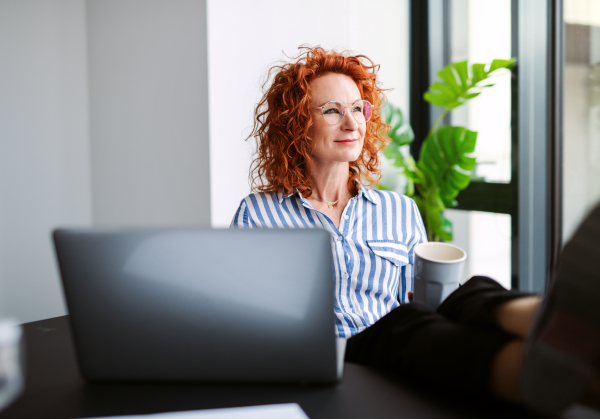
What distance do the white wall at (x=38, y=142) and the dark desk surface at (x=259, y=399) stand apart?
2.03 meters

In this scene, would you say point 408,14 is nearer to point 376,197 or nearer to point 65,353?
point 376,197

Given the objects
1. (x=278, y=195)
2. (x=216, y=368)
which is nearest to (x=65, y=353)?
(x=216, y=368)

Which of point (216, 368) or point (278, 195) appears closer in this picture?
point (216, 368)

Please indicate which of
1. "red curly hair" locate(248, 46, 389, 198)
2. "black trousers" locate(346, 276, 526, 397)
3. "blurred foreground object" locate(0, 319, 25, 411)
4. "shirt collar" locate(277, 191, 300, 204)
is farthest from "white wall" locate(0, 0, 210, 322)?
"blurred foreground object" locate(0, 319, 25, 411)

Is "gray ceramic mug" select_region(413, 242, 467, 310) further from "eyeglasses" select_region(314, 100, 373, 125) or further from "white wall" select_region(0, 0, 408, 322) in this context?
"white wall" select_region(0, 0, 408, 322)

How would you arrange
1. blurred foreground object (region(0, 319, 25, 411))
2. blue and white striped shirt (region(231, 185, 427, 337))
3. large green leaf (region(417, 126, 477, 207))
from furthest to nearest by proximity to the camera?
large green leaf (region(417, 126, 477, 207))
blue and white striped shirt (region(231, 185, 427, 337))
blurred foreground object (region(0, 319, 25, 411))

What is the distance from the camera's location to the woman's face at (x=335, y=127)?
1.53 metres

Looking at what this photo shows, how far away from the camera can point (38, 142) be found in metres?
2.60

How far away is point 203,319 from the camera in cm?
73

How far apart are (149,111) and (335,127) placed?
58.2 inches

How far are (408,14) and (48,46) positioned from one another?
7.36 feet

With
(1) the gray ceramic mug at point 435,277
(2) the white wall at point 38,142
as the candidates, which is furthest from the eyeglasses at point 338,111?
(2) the white wall at point 38,142

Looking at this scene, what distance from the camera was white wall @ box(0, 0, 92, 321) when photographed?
249 centimetres

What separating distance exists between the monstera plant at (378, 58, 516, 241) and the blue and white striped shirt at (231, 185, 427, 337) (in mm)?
880
